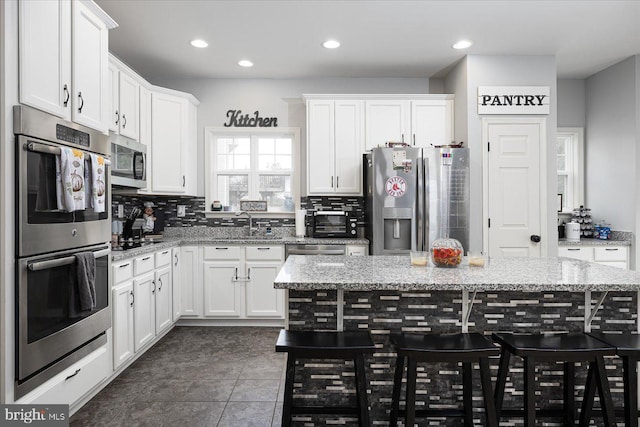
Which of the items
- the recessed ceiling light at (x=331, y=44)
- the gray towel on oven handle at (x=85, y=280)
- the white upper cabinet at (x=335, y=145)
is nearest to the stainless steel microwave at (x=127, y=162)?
the gray towel on oven handle at (x=85, y=280)

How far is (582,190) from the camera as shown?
5043 mm

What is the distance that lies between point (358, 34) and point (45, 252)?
2.96 m

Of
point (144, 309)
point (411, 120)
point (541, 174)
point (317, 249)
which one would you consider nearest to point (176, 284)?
point (144, 309)

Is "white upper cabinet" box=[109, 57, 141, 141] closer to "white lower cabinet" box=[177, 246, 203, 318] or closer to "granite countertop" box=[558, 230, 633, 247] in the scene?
"white lower cabinet" box=[177, 246, 203, 318]

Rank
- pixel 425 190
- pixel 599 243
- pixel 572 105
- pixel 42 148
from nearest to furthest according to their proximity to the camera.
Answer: pixel 42 148 < pixel 425 190 < pixel 599 243 < pixel 572 105

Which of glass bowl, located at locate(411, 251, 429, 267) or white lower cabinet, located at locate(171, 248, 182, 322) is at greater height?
glass bowl, located at locate(411, 251, 429, 267)

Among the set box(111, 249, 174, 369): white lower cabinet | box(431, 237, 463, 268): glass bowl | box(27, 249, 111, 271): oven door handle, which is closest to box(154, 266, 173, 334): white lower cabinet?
box(111, 249, 174, 369): white lower cabinet

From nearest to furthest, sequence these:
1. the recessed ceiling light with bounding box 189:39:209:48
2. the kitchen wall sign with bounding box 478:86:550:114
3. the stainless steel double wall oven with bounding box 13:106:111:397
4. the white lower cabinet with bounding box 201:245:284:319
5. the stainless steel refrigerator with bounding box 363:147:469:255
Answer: the stainless steel double wall oven with bounding box 13:106:111:397 < the recessed ceiling light with bounding box 189:39:209:48 < the stainless steel refrigerator with bounding box 363:147:469:255 < the kitchen wall sign with bounding box 478:86:550:114 < the white lower cabinet with bounding box 201:245:284:319

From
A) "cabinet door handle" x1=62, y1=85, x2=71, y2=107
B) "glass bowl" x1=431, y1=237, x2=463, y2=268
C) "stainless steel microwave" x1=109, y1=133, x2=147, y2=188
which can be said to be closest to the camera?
"cabinet door handle" x1=62, y1=85, x2=71, y2=107

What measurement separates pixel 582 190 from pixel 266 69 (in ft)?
13.2

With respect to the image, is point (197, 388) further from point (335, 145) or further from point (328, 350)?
point (335, 145)

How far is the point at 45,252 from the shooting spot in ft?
6.49

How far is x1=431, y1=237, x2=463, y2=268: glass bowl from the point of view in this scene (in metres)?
2.33

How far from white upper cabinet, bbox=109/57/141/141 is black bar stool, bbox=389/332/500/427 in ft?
9.50
